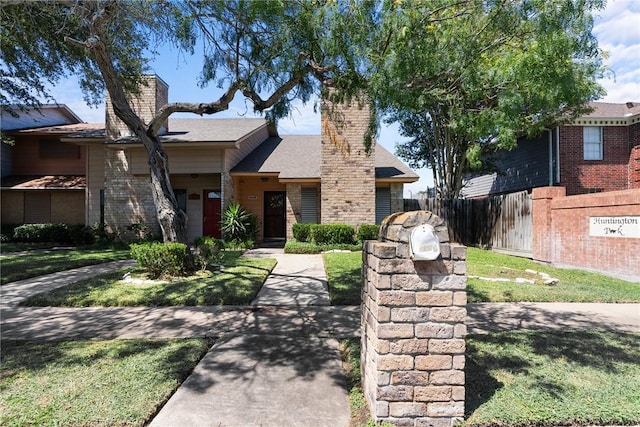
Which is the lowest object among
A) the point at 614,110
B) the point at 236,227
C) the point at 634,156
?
the point at 236,227

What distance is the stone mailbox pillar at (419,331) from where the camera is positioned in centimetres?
252

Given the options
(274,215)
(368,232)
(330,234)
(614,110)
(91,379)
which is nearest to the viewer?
(91,379)

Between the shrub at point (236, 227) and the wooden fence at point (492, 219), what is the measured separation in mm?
7193

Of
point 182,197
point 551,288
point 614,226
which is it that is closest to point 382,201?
point 614,226

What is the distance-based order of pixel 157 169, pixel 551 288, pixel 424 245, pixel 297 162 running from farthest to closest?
pixel 297 162
pixel 157 169
pixel 551 288
pixel 424 245

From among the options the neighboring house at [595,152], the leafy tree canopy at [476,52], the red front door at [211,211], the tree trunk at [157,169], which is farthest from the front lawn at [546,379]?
the neighboring house at [595,152]

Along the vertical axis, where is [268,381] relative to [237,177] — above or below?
below

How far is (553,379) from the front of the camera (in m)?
3.21

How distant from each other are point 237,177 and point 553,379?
14091mm

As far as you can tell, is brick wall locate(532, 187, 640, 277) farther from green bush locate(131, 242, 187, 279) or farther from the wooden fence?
green bush locate(131, 242, 187, 279)

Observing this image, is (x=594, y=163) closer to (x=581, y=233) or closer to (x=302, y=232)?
(x=581, y=233)

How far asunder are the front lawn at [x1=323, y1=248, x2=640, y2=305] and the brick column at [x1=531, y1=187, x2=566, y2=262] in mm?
554

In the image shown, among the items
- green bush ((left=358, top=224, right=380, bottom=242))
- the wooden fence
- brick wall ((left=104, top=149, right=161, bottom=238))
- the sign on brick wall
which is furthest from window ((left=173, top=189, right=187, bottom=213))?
the sign on brick wall

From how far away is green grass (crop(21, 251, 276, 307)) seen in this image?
597 cm
